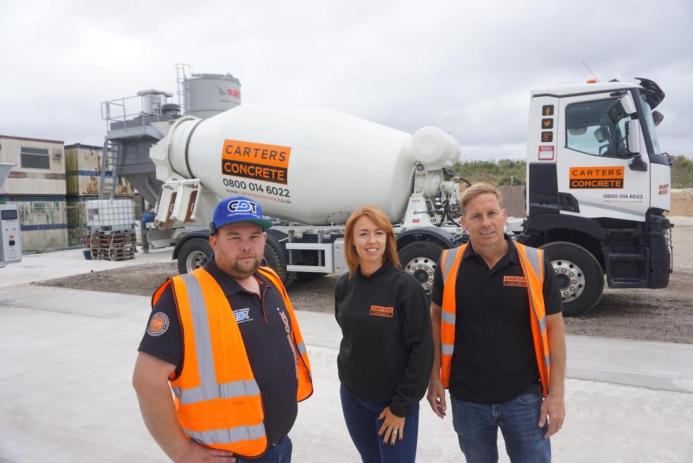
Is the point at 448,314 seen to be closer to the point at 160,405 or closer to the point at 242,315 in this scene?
the point at 242,315

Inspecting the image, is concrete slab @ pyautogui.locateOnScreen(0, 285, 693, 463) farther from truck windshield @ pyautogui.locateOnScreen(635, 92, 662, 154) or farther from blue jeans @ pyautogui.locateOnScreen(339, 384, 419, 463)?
truck windshield @ pyautogui.locateOnScreen(635, 92, 662, 154)

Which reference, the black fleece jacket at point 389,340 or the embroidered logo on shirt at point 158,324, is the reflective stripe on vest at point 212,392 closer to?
the embroidered logo on shirt at point 158,324

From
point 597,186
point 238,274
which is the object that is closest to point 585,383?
point 597,186

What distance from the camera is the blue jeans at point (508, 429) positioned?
2.11m

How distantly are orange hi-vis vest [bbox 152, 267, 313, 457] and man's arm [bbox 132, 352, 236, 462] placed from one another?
0.19 feet

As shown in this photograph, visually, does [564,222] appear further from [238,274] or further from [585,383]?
[238,274]

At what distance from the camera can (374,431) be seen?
231 centimetres

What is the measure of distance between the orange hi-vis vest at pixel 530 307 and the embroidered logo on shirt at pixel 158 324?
46.6 inches

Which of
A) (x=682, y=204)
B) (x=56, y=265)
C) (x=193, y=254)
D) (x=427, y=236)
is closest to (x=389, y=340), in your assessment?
(x=427, y=236)

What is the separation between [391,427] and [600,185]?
504 cm

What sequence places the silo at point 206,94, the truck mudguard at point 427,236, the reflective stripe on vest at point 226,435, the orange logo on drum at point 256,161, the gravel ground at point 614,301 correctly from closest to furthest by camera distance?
the reflective stripe on vest at point 226,435 < the gravel ground at point 614,301 < the truck mudguard at point 427,236 < the orange logo on drum at point 256,161 < the silo at point 206,94

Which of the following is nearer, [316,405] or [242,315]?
[242,315]

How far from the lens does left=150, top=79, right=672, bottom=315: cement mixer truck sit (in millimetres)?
5918

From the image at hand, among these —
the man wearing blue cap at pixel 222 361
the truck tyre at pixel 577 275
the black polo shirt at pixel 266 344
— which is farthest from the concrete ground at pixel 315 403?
the man wearing blue cap at pixel 222 361
